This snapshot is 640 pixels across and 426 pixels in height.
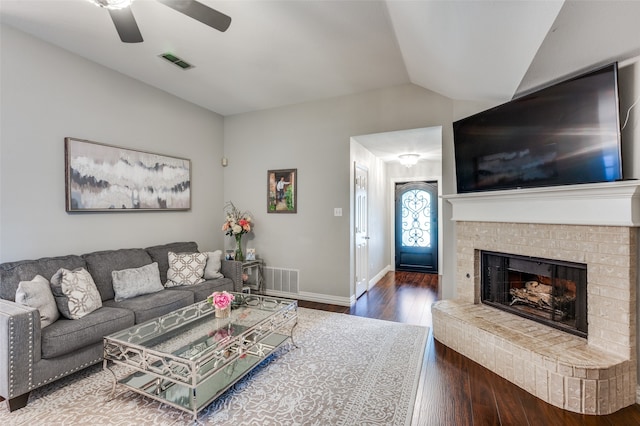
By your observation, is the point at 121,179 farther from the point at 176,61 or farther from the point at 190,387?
A: the point at 190,387

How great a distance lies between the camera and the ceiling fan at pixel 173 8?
1797 millimetres

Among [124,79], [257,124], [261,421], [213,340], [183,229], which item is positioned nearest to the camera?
[261,421]

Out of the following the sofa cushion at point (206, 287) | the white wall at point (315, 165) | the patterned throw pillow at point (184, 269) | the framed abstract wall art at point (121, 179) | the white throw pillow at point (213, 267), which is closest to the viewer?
the framed abstract wall art at point (121, 179)

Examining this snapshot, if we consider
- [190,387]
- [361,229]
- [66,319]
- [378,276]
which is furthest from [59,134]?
[378,276]

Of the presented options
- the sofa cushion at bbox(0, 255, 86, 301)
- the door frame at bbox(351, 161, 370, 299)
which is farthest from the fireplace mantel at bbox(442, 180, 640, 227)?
the sofa cushion at bbox(0, 255, 86, 301)

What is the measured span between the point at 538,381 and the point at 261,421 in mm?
1895

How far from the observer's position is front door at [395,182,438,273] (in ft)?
19.9

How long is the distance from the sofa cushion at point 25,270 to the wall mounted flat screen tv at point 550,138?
159 inches

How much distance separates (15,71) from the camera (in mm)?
2598

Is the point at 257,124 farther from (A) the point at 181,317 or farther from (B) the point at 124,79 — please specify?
(A) the point at 181,317

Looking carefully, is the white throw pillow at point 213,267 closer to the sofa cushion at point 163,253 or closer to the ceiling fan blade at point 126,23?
the sofa cushion at point 163,253

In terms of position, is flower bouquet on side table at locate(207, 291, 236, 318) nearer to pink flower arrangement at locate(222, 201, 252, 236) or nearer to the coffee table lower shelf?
the coffee table lower shelf

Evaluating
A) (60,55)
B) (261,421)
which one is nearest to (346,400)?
(261,421)

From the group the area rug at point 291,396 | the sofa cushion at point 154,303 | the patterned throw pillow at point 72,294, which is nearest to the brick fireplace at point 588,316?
the area rug at point 291,396
